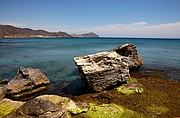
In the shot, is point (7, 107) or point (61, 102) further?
point (7, 107)

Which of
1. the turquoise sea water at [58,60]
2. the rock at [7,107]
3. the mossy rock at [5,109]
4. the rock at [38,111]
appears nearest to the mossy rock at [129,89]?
the rock at [38,111]

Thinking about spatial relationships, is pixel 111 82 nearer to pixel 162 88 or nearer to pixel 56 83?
pixel 162 88

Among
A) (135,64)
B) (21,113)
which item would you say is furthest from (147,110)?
(135,64)

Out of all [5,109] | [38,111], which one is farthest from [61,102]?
[5,109]

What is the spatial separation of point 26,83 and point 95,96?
837 cm

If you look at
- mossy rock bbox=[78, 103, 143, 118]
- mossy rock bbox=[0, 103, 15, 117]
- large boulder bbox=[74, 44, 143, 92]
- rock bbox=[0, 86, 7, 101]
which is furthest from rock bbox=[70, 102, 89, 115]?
rock bbox=[0, 86, 7, 101]

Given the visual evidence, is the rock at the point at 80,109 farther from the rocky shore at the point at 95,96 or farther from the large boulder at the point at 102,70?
the large boulder at the point at 102,70

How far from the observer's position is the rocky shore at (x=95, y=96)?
9.98 meters

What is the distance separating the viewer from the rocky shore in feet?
32.8

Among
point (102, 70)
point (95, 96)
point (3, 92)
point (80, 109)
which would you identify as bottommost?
point (3, 92)

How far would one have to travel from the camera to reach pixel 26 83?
18812 mm

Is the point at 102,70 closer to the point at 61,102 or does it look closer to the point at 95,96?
the point at 95,96

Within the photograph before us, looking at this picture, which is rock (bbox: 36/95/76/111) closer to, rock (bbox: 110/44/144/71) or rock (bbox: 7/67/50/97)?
rock (bbox: 7/67/50/97)

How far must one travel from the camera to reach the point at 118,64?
17.4 metres
